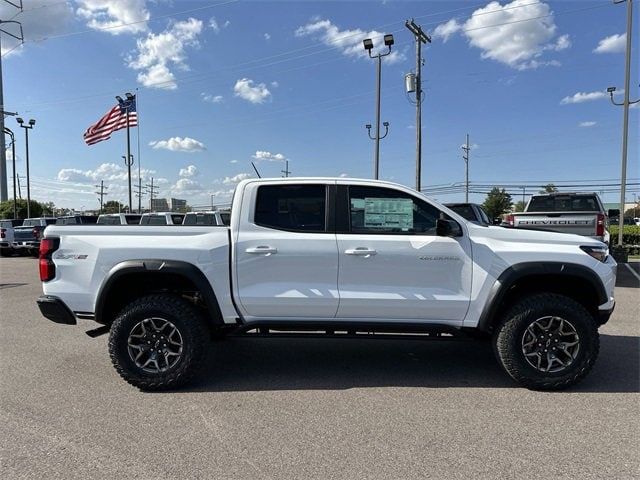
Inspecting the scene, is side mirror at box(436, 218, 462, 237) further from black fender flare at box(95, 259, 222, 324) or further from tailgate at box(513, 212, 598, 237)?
tailgate at box(513, 212, 598, 237)

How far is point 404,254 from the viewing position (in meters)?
4.28

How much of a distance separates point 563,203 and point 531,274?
816 cm

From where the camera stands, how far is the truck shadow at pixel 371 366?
449cm

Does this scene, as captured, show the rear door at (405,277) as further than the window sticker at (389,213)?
No

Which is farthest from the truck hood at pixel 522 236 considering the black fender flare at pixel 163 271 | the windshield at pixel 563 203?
the windshield at pixel 563 203

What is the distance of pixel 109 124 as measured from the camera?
26703 mm

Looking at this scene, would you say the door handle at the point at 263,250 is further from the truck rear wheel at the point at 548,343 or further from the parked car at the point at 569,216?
the parked car at the point at 569,216

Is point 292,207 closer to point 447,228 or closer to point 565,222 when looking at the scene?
point 447,228

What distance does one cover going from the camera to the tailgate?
966 centimetres

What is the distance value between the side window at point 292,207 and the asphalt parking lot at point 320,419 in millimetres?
1507

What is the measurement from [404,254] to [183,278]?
2047 millimetres

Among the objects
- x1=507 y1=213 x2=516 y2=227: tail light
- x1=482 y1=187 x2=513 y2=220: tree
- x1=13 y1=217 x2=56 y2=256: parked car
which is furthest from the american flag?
x1=482 y1=187 x2=513 y2=220: tree

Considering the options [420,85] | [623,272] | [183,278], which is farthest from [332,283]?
[420,85]

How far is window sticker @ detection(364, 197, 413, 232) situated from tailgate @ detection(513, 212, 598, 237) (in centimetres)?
595
